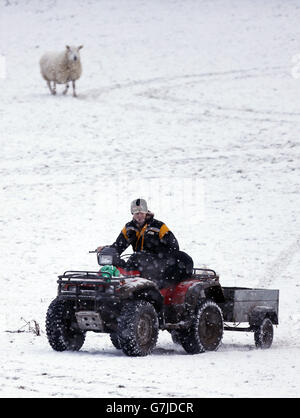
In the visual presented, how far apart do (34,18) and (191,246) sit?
33.3 meters

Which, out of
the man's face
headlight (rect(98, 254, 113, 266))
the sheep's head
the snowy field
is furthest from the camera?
the sheep's head

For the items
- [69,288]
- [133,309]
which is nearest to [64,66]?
[69,288]

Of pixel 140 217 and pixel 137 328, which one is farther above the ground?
pixel 140 217

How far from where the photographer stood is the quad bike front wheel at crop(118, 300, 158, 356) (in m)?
8.21

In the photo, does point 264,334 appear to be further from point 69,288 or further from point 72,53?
point 72,53

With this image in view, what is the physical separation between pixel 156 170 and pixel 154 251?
13.0m

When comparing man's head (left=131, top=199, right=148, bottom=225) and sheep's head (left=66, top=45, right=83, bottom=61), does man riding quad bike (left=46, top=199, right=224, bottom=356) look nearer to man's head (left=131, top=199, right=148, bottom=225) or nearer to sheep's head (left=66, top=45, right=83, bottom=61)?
man's head (left=131, top=199, right=148, bottom=225)

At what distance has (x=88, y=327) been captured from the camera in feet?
28.1

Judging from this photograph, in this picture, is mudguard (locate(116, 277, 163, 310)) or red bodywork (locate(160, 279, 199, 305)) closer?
mudguard (locate(116, 277, 163, 310))

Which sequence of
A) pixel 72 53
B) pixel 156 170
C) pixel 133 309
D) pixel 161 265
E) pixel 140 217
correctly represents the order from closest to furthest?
1. pixel 133 309
2. pixel 161 265
3. pixel 140 217
4. pixel 156 170
5. pixel 72 53

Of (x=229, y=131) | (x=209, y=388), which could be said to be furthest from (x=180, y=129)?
(x=209, y=388)

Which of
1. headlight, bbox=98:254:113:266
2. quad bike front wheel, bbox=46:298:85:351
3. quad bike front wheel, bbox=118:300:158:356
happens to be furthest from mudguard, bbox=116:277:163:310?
quad bike front wheel, bbox=46:298:85:351

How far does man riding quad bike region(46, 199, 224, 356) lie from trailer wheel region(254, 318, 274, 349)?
0.70m

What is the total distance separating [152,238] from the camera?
9.11 m
